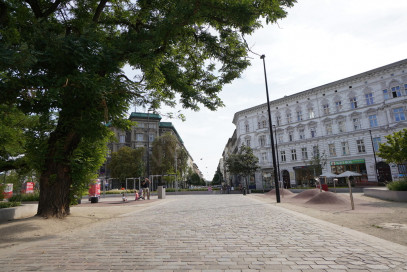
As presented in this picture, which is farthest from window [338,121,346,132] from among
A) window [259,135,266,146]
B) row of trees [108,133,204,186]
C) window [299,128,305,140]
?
row of trees [108,133,204,186]

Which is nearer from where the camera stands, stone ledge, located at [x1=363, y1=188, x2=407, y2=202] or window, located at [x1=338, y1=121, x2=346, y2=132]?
stone ledge, located at [x1=363, y1=188, x2=407, y2=202]

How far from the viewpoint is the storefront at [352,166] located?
119 ft

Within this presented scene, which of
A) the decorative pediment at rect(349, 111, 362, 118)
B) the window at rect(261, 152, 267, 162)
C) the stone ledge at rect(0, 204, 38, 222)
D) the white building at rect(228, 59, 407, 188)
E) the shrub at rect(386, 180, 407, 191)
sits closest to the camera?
the stone ledge at rect(0, 204, 38, 222)

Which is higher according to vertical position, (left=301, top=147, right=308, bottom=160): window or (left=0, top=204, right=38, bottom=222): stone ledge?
(left=301, top=147, right=308, bottom=160): window

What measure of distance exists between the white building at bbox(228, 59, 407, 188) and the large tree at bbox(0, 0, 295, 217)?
33263 millimetres

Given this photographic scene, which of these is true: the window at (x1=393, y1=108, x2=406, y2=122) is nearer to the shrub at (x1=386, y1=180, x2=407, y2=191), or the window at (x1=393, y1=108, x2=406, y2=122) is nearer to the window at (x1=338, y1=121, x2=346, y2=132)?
the window at (x1=338, y1=121, x2=346, y2=132)

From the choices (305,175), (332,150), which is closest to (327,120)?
(332,150)

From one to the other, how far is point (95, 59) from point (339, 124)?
42.1m

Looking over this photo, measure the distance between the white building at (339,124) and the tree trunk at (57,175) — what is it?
37.5 m

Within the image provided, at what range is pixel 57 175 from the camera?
8578mm

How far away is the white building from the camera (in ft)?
114

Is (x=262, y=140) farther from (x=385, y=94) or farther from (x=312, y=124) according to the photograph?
(x=385, y=94)

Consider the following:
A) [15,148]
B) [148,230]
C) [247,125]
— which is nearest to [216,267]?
[148,230]

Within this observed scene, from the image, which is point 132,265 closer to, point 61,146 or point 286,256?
point 286,256
